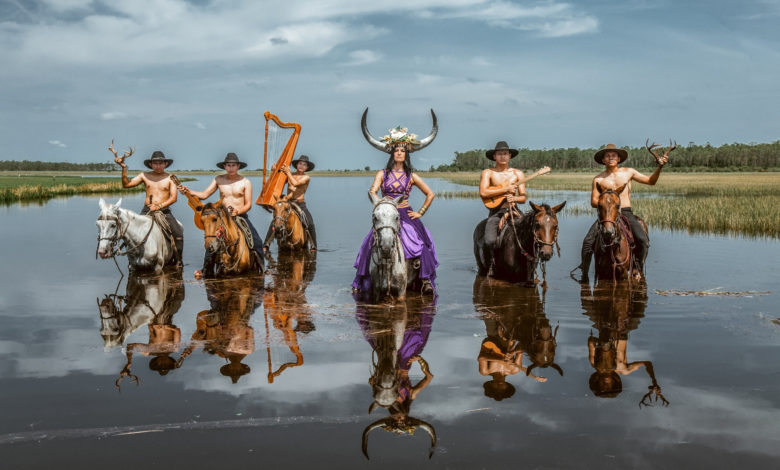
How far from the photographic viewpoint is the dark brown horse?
10.5m

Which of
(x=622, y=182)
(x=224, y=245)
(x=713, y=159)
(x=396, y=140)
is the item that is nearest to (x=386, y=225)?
(x=396, y=140)

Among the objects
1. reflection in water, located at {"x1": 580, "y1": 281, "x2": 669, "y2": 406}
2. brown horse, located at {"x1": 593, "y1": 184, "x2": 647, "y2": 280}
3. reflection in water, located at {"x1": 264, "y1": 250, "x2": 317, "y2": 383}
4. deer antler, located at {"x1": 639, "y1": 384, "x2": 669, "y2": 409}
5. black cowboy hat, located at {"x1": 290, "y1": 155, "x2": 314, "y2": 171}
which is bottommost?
deer antler, located at {"x1": 639, "y1": 384, "x2": 669, "y2": 409}

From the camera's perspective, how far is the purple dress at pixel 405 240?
9.99 m

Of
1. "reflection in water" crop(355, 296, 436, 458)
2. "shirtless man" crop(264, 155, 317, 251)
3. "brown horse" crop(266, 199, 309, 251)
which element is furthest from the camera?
"shirtless man" crop(264, 155, 317, 251)

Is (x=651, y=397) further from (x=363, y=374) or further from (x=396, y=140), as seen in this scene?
(x=396, y=140)

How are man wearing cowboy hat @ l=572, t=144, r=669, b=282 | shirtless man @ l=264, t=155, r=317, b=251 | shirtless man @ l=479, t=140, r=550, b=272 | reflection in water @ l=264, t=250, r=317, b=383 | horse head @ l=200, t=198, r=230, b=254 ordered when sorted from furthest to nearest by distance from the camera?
1. shirtless man @ l=264, t=155, r=317, b=251
2. shirtless man @ l=479, t=140, r=550, b=272
3. horse head @ l=200, t=198, r=230, b=254
4. man wearing cowboy hat @ l=572, t=144, r=669, b=282
5. reflection in water @ l=264, t=250, r=317, b=383

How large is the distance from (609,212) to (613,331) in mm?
2701

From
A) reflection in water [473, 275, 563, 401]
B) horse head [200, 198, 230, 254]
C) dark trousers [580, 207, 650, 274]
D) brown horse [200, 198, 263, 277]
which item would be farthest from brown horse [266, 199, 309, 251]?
dark trousers [580, 207, 650, 274]

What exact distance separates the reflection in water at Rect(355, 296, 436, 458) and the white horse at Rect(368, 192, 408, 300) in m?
0.28

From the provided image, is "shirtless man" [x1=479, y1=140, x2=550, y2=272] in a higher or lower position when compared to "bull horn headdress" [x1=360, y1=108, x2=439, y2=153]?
lower

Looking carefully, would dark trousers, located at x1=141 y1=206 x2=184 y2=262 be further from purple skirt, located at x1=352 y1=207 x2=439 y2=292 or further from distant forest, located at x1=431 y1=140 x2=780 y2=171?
distant forest, located at x1=431 y1=140 x2=780 y2=171

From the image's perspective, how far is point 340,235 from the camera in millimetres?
23125

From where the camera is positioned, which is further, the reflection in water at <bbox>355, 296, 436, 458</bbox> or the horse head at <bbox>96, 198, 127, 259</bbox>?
the horse head at <bbox>96, 198, 127, 259</bbox>

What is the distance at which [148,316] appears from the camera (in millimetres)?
9578
